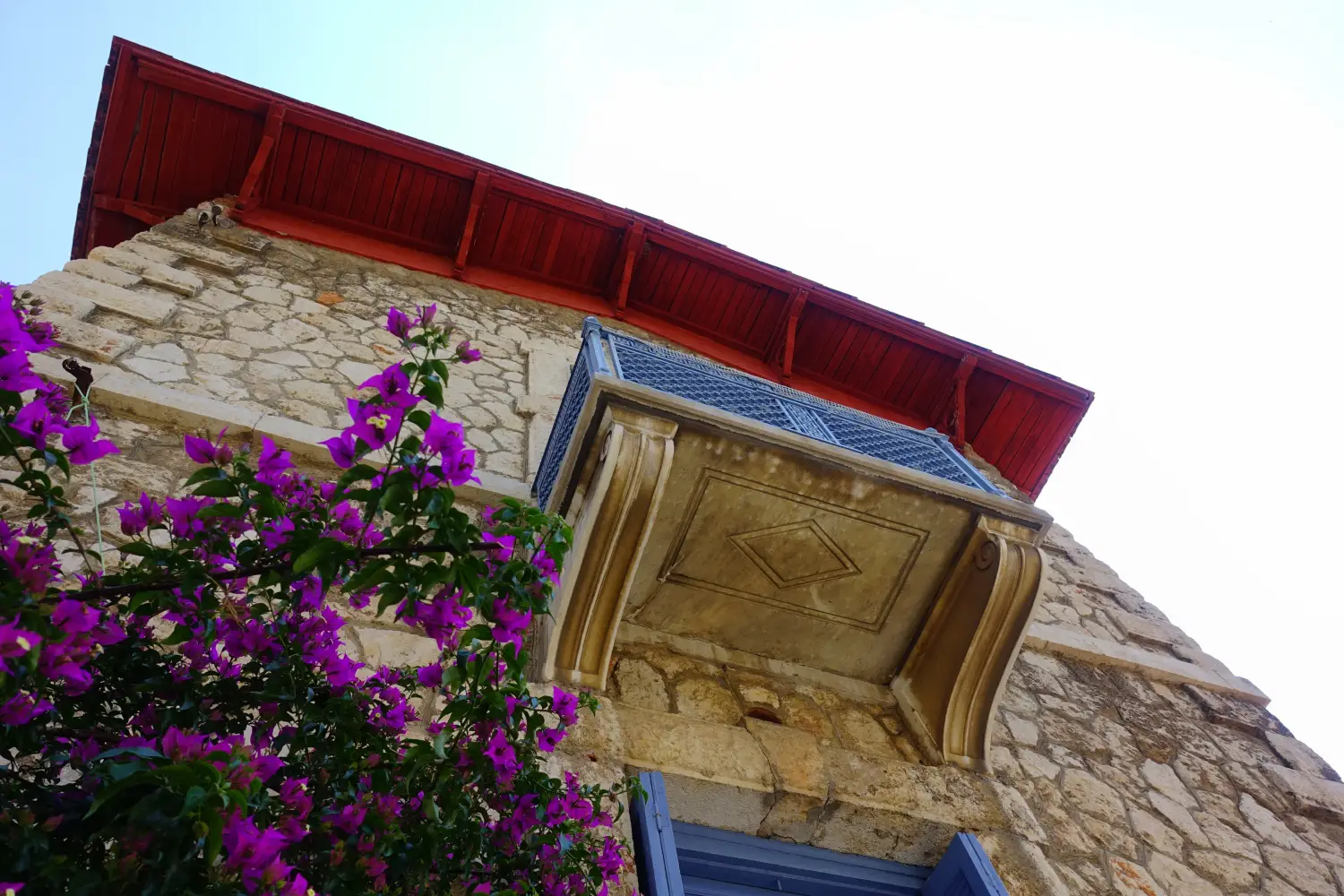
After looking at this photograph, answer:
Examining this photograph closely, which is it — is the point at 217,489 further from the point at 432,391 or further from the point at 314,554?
the point at 432,391

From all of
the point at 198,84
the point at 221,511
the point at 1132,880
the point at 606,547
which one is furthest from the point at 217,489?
the point at 198,84

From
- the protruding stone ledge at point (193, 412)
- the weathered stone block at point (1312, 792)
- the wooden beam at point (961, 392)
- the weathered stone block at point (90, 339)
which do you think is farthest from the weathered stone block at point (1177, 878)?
the weathered stone block at point (90, 339)

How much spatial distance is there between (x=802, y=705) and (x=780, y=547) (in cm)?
61

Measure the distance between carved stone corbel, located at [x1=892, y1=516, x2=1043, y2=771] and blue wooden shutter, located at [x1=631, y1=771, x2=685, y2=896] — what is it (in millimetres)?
1176

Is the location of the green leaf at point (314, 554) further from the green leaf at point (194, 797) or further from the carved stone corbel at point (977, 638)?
the carved stone corbel at point (977, 638)

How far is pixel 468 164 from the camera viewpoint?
19.0 ft

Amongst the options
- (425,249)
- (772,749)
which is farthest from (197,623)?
(425,249)

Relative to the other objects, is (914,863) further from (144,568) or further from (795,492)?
(144,568)

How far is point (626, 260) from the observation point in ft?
20.3

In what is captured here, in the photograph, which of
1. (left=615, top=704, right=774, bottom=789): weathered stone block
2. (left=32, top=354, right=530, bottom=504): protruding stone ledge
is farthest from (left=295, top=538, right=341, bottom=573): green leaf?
(left=32, top=354, right=530, bottom=504): protruding stone ledge

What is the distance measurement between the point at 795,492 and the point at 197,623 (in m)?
1.99

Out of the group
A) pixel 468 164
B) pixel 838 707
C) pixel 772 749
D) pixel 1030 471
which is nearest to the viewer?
pixel 772 749

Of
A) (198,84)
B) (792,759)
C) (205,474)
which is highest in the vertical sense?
(198,84)

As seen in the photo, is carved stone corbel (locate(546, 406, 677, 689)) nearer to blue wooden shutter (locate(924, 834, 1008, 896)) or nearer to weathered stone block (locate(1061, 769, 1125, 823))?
blue wooden shutter (locate(924, 834, 1008, 896))
